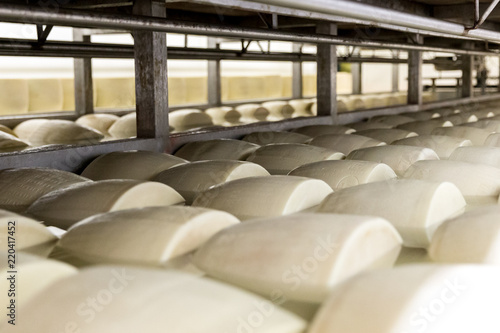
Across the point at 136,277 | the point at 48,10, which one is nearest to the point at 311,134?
the point at 48,10

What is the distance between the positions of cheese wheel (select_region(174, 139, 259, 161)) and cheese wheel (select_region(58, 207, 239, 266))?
2.01m

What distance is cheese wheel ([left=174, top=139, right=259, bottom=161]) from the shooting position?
404 cm

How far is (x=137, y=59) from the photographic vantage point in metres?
4.28

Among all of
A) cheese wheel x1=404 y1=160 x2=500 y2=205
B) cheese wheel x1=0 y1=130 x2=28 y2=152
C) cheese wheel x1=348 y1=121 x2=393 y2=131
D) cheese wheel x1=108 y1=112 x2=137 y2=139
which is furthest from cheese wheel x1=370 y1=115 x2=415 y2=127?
cheese wheel x1=0 y1=130 x2=28 y2=152

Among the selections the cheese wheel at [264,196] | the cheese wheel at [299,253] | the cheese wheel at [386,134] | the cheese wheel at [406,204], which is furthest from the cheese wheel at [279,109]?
the cheese wheel at [299,253]

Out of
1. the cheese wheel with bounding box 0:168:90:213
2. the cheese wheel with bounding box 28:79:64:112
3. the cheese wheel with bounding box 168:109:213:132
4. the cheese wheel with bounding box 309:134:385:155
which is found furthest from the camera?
the cheese wheel with bounding box 28:79:64:112

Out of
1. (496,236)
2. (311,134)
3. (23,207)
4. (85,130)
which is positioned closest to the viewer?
(496,236)

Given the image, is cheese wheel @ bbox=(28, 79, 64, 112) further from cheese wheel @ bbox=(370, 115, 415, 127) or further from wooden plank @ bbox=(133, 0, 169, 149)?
cheese wheel @ bbox=(370, 115, 415, 127)

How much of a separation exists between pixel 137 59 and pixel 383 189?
251cm

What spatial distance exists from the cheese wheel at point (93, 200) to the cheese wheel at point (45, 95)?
636 centimetres

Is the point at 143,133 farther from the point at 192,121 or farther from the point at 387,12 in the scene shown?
the point at 192,121

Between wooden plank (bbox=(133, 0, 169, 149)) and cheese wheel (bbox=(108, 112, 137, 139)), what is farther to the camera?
cheese wheel (bbox=(108, 112, 137, 139))

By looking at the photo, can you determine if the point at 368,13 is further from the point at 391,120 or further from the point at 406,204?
the point at 391,120

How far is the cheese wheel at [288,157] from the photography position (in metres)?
3.71
